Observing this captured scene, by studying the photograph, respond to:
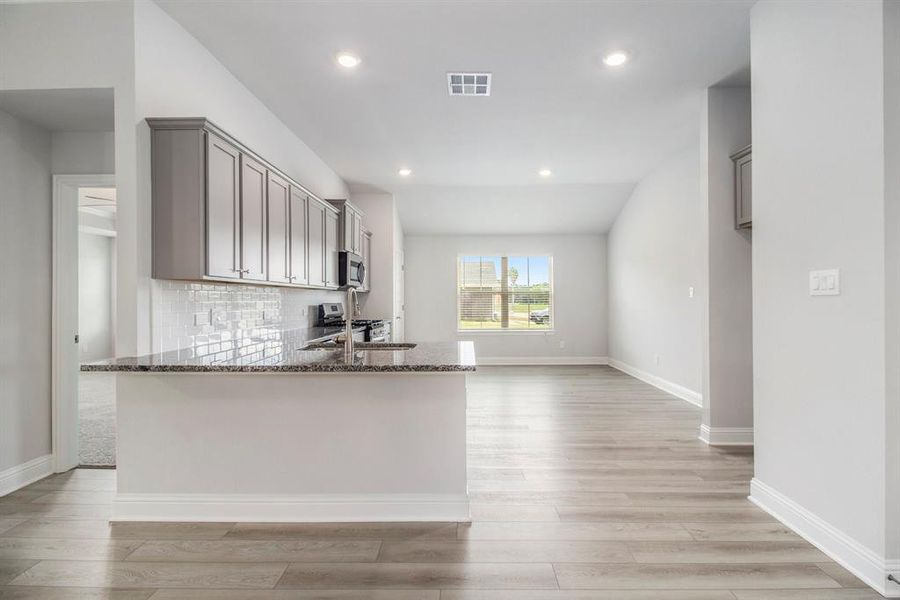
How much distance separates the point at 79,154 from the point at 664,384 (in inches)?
245

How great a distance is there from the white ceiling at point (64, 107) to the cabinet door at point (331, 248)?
7.14ft

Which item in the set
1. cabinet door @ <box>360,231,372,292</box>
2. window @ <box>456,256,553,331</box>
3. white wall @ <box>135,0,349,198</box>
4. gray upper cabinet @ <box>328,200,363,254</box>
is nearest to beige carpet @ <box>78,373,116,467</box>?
white wall @ <box>135,0,349,198</box>

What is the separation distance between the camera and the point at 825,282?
85.4 inches

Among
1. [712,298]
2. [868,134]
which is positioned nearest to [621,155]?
[712,298]

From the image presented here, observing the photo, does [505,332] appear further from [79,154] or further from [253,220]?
[79,154]

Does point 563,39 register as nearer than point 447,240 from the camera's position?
Yes

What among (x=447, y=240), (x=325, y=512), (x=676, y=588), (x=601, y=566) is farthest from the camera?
(x=447, y=240)

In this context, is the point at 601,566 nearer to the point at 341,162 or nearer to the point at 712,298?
the point at 712,298

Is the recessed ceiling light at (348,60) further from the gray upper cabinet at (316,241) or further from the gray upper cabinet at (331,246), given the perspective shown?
the gray upper cabinet at (331,246)

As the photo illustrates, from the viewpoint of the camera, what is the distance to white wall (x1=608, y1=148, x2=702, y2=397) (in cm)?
524

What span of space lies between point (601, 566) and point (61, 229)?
3.83 metres

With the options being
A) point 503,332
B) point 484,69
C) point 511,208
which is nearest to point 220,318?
point 484,69

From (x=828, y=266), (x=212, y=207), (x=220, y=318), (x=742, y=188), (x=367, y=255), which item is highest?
(x=742, y=188)

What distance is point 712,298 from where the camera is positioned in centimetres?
374
